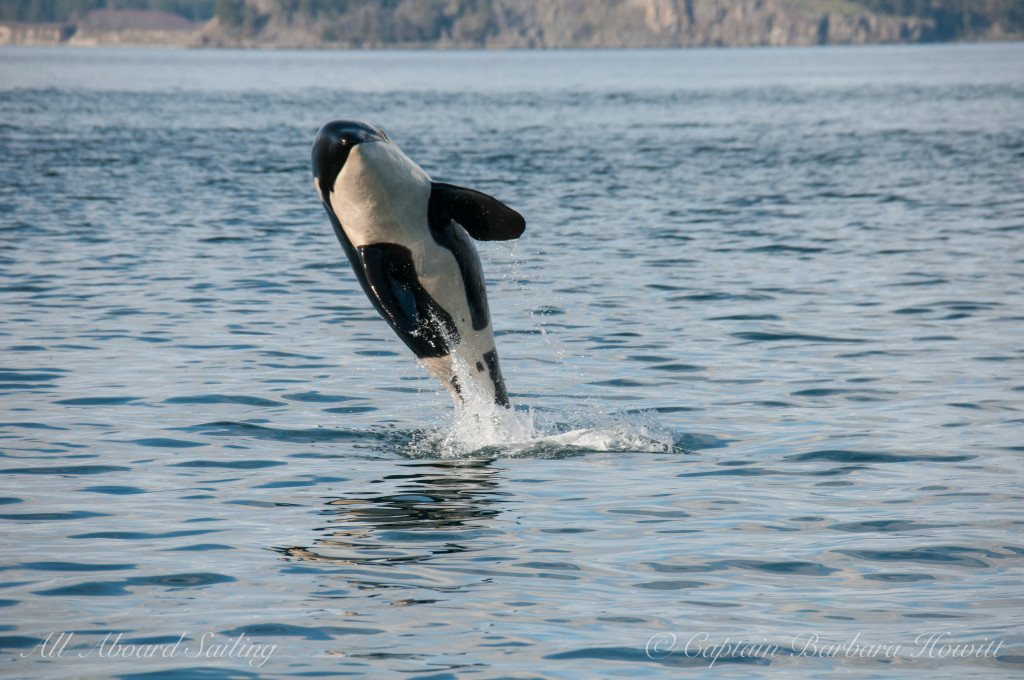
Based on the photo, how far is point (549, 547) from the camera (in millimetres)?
9039

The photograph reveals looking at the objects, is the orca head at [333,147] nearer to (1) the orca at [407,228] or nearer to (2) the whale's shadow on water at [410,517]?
(1) the orca at [407,228]

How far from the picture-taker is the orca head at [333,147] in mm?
10180

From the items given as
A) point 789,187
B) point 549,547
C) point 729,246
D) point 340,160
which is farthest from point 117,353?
point 789,187

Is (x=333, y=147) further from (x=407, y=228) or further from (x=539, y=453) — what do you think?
(x=539, y=453)

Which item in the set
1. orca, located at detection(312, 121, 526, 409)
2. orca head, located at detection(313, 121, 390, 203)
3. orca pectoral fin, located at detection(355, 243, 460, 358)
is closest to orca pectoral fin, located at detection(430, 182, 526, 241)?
orca, located at detection(312, 121, 526, 409)

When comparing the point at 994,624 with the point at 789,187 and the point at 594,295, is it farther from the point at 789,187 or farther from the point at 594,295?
the point at 789,187

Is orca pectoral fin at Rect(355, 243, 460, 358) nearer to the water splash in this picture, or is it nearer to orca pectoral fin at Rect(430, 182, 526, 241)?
orca pectoral fin at Rect(430, 182, 526, 241)

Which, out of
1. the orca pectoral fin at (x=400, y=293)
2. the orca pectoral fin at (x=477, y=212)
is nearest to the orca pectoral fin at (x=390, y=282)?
the orca pectoral fin at (x=400, y=293)

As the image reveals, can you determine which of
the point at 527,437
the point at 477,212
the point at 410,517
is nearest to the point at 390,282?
the point at 477,212

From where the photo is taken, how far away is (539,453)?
11.7 meters

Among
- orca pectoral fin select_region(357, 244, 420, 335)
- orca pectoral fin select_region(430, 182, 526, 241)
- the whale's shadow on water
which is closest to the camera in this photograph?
the whale's shadow on water

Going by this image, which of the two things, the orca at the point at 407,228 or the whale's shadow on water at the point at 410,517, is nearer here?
the whale's shadow on water at the point at 410,517

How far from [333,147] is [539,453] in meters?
3.45

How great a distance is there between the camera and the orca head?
10180 mm
